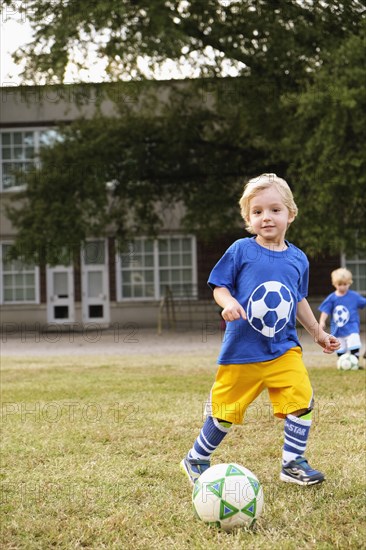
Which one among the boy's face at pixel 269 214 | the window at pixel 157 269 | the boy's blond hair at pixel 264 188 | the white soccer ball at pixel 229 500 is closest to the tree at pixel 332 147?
the window at pixel 157 269

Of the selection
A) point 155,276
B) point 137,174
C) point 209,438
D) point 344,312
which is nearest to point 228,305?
point 209,438

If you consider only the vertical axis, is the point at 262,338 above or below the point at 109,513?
above

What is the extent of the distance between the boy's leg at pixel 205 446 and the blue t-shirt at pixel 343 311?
7076 mm

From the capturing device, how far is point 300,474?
4.59m

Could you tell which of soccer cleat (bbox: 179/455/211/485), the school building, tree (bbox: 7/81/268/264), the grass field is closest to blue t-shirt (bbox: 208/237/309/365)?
soccer cleat (bbox: 179/455/211/485)

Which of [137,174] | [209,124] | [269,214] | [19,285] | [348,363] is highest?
[209,124]

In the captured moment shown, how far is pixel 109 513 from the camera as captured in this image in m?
4.07

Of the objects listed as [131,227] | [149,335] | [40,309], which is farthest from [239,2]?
[40,309]

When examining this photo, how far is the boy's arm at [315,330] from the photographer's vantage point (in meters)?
4.89

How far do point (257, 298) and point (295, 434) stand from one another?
33.6 inches

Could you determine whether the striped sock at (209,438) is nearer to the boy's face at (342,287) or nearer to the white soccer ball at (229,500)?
the white soccer ball at (229,500)

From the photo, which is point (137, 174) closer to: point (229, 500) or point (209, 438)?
point (209, 438)

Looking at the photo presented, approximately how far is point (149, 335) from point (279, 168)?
6155 mm

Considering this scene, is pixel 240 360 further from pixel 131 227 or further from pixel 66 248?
pixel 131 227
